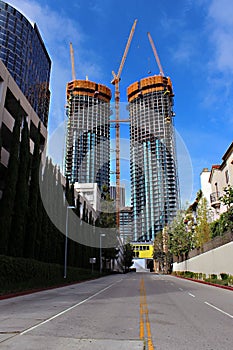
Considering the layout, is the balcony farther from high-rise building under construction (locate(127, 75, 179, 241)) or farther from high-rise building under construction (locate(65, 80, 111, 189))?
high-rise building under construction (locate(65, 80, 111, 189))

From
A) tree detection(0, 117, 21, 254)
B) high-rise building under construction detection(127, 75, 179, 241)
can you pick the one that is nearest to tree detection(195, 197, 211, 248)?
high-rise building under construction detection(127, 75, 179, 241)

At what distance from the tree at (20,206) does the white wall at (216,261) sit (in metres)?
17.6

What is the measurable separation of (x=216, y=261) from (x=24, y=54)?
87624 mm

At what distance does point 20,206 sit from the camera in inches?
918

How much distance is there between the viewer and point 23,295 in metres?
18.4

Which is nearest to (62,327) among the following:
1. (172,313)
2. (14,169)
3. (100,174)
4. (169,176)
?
(172,313)

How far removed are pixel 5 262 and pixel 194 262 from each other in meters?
34.8

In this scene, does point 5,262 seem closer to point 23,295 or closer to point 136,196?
point 23,295

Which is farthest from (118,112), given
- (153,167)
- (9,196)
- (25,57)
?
Result: (9,196)

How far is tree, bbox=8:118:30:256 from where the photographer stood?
73.0ft

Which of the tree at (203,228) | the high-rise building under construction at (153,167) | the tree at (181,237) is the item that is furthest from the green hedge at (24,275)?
the tree at (181,237)

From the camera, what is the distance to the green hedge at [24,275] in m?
18.1

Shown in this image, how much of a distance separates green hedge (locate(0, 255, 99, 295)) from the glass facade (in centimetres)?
7154

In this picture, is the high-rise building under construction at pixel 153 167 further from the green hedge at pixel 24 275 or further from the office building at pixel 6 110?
the green hedge at pixel 24 275
